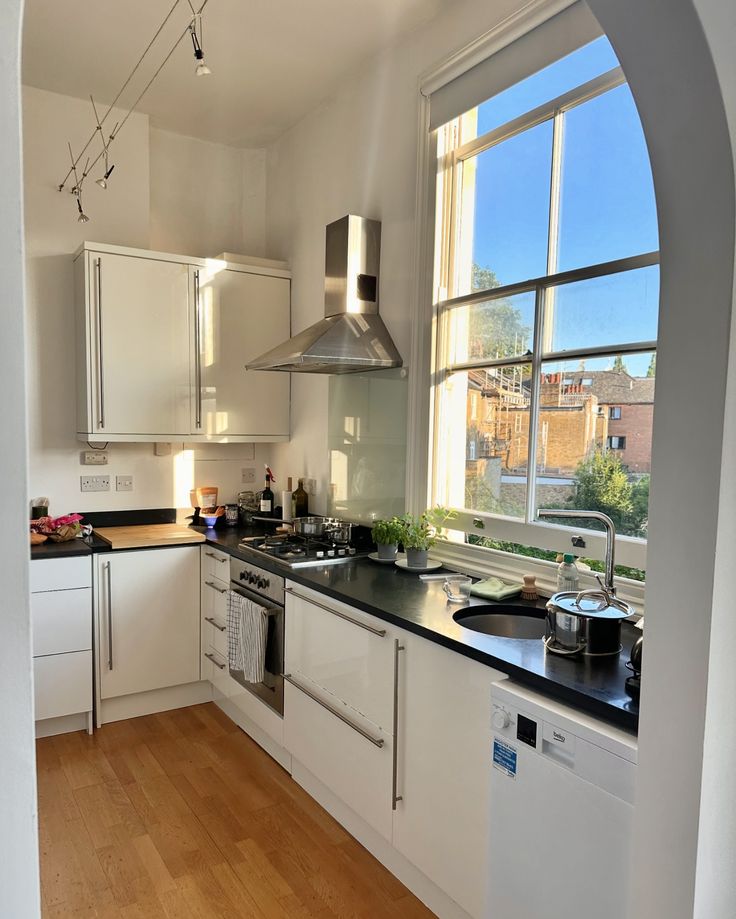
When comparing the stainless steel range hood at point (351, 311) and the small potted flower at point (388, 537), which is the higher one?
the stainless steel range hood at point (351, 311)

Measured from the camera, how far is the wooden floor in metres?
2.07

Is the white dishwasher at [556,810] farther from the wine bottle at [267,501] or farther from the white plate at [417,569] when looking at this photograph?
the wine bottle at [267,501]

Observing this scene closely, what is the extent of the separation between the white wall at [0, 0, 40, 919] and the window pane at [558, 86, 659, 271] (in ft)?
6.02

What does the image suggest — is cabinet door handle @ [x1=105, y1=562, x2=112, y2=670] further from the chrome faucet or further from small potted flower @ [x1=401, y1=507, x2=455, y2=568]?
the chrome faucet

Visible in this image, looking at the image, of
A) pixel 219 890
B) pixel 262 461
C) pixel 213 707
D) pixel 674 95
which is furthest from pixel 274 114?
pixel 219 890

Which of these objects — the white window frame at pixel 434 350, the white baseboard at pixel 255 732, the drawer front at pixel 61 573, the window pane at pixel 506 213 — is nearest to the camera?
the white window frame at pixel 434 350

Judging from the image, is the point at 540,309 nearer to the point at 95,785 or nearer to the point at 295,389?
the point at 295,389

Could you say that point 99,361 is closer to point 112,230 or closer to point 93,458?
point 93,458

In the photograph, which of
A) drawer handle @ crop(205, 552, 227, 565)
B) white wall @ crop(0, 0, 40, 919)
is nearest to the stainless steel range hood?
drawer handle @ crop(205, 552, 227, 565)

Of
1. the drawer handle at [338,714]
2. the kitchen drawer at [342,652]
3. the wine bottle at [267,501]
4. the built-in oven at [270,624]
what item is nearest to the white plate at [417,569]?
the kitchen drawer at [342,652]

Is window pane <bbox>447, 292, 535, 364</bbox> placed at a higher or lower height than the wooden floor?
higher

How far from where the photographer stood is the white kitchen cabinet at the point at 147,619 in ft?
10.5

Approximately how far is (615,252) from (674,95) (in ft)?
3.09

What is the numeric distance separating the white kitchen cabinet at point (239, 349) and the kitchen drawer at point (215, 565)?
660 millimetres
